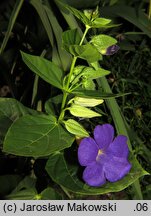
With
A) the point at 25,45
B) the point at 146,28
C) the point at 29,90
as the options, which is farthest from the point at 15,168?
the point at 146,28

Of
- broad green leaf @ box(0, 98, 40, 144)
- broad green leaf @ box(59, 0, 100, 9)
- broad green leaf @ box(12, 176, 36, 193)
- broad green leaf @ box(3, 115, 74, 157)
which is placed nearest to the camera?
broad green leaf @ box(3, 115, 74, 157)

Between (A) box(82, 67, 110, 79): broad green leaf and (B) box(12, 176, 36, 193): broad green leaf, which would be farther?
(B) box(12, 176, 36, 193): broad green leaf

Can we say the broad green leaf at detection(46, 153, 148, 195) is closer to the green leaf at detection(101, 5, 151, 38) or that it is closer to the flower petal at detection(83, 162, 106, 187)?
the flower petal at detection(83, 162, 106, 187)

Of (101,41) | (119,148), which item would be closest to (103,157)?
(119,148)

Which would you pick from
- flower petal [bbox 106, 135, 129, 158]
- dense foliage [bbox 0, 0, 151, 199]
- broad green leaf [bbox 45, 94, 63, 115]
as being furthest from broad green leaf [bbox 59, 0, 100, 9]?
flower petal [bbox 106, 135, 129, 158]

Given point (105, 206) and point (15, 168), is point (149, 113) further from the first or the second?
point (15, 168)

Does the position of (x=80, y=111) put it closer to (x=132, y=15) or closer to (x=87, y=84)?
(x=87, y=84)

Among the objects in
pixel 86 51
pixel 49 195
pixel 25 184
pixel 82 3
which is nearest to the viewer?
pixel 86 51
